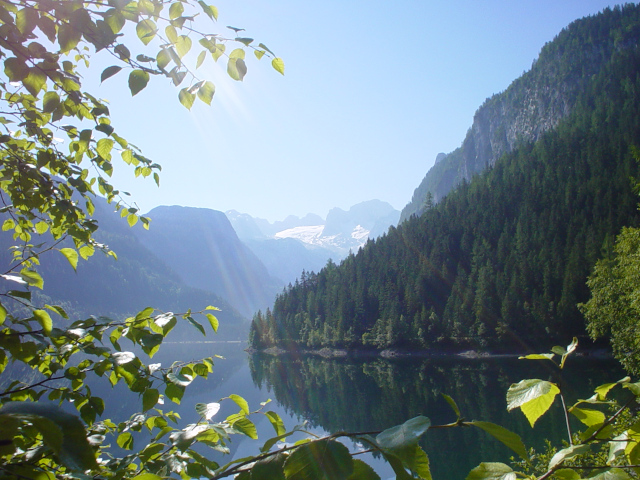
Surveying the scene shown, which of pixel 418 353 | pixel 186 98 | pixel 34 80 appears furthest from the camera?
pixel 418 353

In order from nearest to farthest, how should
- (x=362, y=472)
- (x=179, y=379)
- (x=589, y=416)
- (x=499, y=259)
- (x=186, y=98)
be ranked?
(x=362, y=472) < (x=589, y=416) < (x=186, y=98) < (x=179, y=379) < (x=499, y=259)

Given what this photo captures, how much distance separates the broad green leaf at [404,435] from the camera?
0.67 m

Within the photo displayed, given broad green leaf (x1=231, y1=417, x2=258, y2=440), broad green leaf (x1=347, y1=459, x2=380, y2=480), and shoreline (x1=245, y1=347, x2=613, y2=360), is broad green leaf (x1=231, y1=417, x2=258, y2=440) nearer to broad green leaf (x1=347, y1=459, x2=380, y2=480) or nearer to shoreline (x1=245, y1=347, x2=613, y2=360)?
broad green leaf (x1=347, y1=459, x2=380, y2=480)

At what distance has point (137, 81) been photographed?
4.66 ft

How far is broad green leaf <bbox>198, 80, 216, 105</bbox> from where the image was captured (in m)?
1.58

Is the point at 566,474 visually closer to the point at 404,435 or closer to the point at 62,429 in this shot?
the point at 404,435

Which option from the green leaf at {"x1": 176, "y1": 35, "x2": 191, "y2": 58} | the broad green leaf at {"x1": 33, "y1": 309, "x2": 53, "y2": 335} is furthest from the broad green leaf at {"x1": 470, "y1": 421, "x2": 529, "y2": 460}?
the green leaf at {"x1": 176, "y1": 35, "x2": 191, "y2": 58}

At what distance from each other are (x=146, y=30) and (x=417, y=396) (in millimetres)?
32450

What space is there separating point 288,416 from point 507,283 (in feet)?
158

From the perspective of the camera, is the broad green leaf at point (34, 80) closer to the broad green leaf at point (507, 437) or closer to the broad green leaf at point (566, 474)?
the broad green leaf at point (507, 437)

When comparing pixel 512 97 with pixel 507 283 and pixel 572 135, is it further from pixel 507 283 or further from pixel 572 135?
pixel 507 283

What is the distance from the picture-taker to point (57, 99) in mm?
1539

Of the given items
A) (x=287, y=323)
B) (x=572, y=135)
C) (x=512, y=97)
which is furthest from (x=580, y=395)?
(x=512, y=97)

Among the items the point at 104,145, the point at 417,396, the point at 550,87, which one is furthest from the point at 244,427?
the point at 550,87
